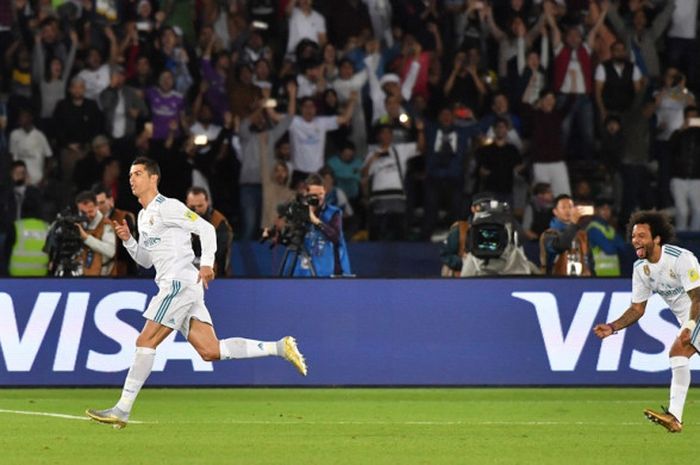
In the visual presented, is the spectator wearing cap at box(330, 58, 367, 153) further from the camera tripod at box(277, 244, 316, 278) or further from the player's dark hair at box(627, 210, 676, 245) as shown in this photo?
the player's dark hair at box(627, 210, 676, 245)

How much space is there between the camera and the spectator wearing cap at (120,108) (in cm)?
2153

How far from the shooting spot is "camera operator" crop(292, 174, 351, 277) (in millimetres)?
17484

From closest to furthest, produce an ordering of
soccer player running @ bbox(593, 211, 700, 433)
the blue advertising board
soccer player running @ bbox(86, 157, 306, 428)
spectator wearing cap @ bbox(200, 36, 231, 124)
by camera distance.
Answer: soccer player running @ bbox(593, 211, 700, 433) → soccer player running @ bbox(86, 157, 306, 428) → the blue advertising board → spectator wearing cap @ bbox(200, 36, 231, 124)

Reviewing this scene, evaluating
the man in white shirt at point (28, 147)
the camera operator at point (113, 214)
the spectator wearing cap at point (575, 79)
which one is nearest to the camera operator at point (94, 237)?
the camera operator at point (113, 214)

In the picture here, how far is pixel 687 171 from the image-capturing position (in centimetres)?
2169

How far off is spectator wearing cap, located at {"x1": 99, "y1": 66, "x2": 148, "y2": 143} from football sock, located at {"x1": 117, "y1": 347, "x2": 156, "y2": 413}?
9351mm

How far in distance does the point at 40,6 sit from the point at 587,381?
10634 millimetres

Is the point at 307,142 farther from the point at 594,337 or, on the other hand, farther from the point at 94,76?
the point at 594,337

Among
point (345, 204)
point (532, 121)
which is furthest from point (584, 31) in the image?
point (345, 204)

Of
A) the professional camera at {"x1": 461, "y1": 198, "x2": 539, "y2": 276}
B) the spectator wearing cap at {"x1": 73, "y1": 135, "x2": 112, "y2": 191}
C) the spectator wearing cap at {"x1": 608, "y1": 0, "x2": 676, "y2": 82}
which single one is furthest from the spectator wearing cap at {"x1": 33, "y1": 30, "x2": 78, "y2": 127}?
the spectator wearing cap at {"x1": 608, "y1": 0, "x2": 676, "y2": 82}

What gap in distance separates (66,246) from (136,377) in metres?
5.21

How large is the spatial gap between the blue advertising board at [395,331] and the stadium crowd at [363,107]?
4.32m

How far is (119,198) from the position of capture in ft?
68.3

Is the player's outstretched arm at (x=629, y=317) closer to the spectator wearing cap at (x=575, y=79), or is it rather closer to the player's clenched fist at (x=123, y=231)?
the player's clenched fist at (x=123, y=231)
